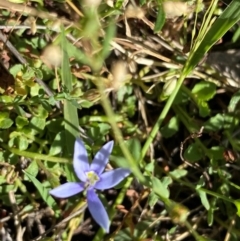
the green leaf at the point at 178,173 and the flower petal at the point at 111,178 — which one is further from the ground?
the flower petal at the point at 111,178

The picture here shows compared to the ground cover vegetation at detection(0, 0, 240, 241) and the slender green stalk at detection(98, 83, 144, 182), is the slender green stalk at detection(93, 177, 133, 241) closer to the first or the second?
the ground cover vegetation at detection(0, 0, 240, 241)

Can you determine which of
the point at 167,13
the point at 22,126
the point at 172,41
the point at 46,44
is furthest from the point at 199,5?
the point at 22,126

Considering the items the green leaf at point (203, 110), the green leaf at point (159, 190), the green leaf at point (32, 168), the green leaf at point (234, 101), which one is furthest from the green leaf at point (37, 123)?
the green leaf at point (234, 101)

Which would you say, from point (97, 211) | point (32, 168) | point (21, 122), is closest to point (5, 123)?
point (21, 122)

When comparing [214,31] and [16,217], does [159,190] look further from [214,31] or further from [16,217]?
[16,217]

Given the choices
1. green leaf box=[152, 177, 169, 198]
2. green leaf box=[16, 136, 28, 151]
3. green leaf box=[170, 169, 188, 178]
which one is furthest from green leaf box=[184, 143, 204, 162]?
green leaf box=[16, 136, 28, 151]

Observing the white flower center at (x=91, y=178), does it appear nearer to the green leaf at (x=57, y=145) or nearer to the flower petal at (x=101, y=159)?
the flower petal at (x=101, y=159)
